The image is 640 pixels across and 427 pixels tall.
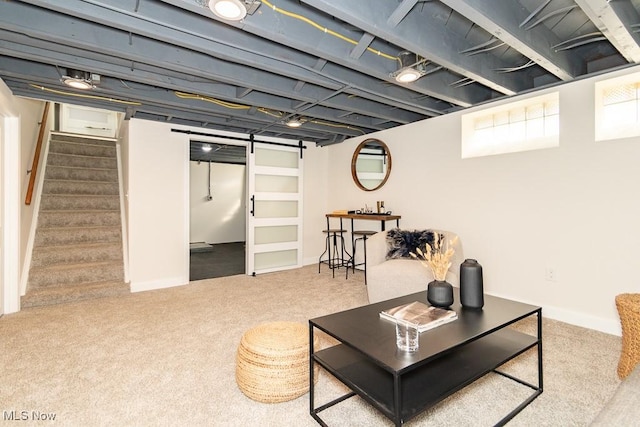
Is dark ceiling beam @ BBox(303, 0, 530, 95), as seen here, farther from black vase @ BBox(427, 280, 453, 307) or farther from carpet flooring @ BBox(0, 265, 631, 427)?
carpet flooring @ BBox(0, 265, 631, 427)

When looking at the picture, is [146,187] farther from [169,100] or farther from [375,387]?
[375,387]

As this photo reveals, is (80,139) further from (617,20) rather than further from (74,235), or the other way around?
(617,20)

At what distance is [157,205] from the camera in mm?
4070

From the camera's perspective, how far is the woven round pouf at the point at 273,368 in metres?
1.65

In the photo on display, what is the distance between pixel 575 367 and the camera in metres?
2.01

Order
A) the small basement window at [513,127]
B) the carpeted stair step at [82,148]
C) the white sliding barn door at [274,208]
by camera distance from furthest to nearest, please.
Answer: the carpeted stair step at [82,148] → the white sliding barn door at [274,208] → the small basement window at [513,127]

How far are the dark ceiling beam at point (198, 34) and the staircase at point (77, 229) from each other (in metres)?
2.87

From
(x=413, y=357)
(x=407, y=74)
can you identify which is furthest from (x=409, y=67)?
(x=413, y=357)

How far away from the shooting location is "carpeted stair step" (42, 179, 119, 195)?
4.44 m

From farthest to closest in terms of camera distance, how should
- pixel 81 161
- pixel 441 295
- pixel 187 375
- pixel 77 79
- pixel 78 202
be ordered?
pixel 81 161 < pixel 78 202 < pixel 77 79 < pixel 187 375 < pixel 441 295

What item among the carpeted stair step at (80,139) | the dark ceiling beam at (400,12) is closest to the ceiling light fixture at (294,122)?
the dark ceiling beam at (400,12)

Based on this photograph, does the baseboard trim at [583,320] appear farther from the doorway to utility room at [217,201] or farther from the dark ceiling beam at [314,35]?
the doorway to utility room at [217,201]

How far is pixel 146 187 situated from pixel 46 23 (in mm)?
2359

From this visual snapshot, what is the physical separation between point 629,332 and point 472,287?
95 cm
